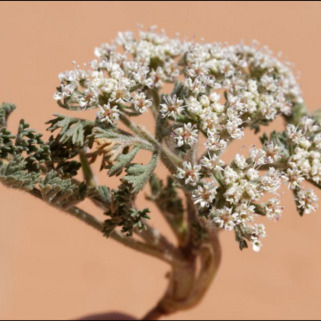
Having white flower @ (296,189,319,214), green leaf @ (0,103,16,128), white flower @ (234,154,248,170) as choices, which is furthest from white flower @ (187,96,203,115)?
green leaf @ (0,103,16,128)

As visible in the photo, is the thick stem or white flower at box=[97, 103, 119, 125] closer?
white flower at box=[97, 103, 119, 125]

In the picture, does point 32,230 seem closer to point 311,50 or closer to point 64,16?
point 64,16

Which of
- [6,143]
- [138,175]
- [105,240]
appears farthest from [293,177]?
[105,240]

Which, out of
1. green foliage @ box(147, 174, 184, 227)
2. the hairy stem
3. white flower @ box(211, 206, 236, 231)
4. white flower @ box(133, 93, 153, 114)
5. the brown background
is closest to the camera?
white flower @ box(211, 206, 236, 231)

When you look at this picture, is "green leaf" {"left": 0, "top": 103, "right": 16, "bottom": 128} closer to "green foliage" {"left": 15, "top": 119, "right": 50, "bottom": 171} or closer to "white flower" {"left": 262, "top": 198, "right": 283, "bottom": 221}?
"green foliage" {"left": 15, "top": 119, "right": 50, "bottom": 171}

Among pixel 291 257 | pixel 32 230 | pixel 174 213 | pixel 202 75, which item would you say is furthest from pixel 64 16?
pixel 202 75

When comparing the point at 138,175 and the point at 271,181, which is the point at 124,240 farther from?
the point at 271,181
